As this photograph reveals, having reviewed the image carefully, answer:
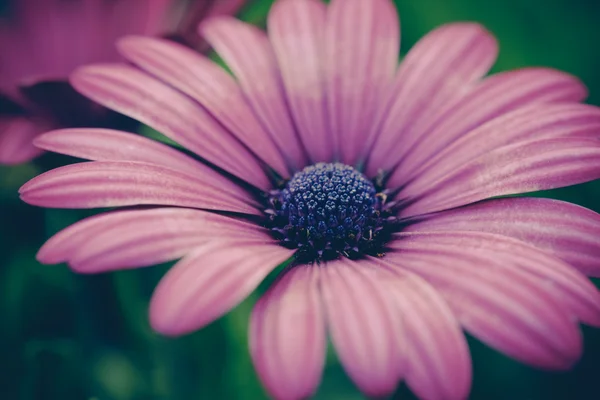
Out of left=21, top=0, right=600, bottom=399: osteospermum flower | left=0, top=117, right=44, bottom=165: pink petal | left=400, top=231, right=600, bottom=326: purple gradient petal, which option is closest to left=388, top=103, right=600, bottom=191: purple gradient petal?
left=21, top=0, right=600, bottom=399: osteospermum flower

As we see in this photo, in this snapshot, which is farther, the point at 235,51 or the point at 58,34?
the point at 58,34

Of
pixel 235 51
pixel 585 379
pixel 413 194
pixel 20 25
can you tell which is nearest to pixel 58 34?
pixel 20 25

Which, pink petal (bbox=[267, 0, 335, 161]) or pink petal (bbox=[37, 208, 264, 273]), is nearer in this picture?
pink petal (bbox=[37, 208, 264, 273])

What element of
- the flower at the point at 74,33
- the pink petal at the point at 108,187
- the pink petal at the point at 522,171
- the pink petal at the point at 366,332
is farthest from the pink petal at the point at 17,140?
the pink petal at the point at 522,171

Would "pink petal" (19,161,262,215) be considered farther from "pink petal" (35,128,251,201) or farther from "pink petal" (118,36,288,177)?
"pink petal" (118,36,288,177)

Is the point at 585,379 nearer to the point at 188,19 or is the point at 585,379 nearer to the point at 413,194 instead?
the point at 413,194
